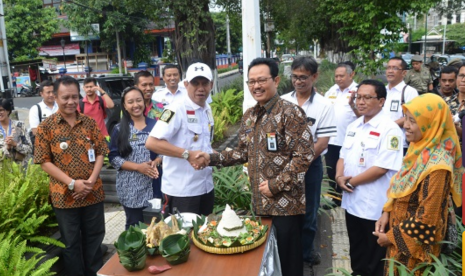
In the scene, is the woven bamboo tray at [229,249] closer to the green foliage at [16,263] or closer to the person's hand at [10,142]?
the green foliage at [16,263]

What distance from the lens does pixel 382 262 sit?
125 inches

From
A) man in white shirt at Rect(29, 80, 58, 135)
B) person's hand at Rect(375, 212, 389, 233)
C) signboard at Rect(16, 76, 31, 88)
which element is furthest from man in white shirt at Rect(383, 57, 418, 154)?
signboard at Rect(16, 76, 31, 88)

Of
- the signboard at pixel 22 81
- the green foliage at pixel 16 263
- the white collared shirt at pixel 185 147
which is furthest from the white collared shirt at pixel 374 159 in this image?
the signboard at pixel 22 81

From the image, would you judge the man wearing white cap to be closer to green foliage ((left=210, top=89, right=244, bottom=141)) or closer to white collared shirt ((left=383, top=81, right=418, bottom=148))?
white collared shirt ((left=383, top=81, right=418, bottom=148))

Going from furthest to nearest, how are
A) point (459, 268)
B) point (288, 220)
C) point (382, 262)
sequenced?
point (382, 262), point (288, 220), point (459, 268)

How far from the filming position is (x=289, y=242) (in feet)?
9.36

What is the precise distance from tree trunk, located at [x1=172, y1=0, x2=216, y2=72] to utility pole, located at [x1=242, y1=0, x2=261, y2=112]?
16.7ft

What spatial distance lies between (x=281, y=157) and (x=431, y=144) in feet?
2.99

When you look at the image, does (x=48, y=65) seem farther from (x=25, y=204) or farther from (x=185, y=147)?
(x=185, y=147)

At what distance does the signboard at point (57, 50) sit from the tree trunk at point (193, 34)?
32.1m

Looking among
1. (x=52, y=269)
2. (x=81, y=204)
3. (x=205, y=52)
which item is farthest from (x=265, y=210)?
(x=205, y=52)

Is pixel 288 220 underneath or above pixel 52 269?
above

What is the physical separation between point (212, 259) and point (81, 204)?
152cm

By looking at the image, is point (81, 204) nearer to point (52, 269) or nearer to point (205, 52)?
point (52, 269)
